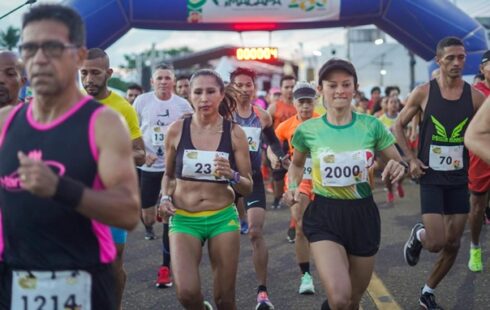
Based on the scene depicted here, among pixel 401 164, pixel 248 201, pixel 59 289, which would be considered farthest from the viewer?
pixel 248 201

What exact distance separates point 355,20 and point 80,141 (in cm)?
1241

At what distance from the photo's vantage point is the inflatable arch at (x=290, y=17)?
13148mm

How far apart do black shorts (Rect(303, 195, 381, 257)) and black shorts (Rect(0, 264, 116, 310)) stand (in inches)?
71.9

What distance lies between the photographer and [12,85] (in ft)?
14.8

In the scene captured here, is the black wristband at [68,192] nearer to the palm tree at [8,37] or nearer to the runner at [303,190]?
the runner at [303,190]

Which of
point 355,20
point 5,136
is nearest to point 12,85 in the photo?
point 5,136

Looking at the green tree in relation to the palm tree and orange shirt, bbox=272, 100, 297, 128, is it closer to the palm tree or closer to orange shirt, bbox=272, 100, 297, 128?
the palm tree

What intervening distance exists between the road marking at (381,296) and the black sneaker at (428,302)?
0.63ft

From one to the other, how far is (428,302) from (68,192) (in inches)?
160

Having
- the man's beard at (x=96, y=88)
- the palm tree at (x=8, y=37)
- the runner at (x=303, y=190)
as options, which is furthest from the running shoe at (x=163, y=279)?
the palm tree at (x=8, y=37)

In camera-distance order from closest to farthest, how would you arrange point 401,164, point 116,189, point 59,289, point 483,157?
point 116,189 → point 59,289 → point 483,157 → point 401,164

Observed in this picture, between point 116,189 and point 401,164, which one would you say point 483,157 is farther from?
point 116,189

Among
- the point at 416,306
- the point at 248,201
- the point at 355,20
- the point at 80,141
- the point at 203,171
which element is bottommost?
the point at 416,306

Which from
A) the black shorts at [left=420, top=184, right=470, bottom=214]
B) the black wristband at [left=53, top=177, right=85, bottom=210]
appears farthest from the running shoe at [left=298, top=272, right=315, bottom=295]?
the black wristband at [left=53, top=177, right=85, bottom=210]
